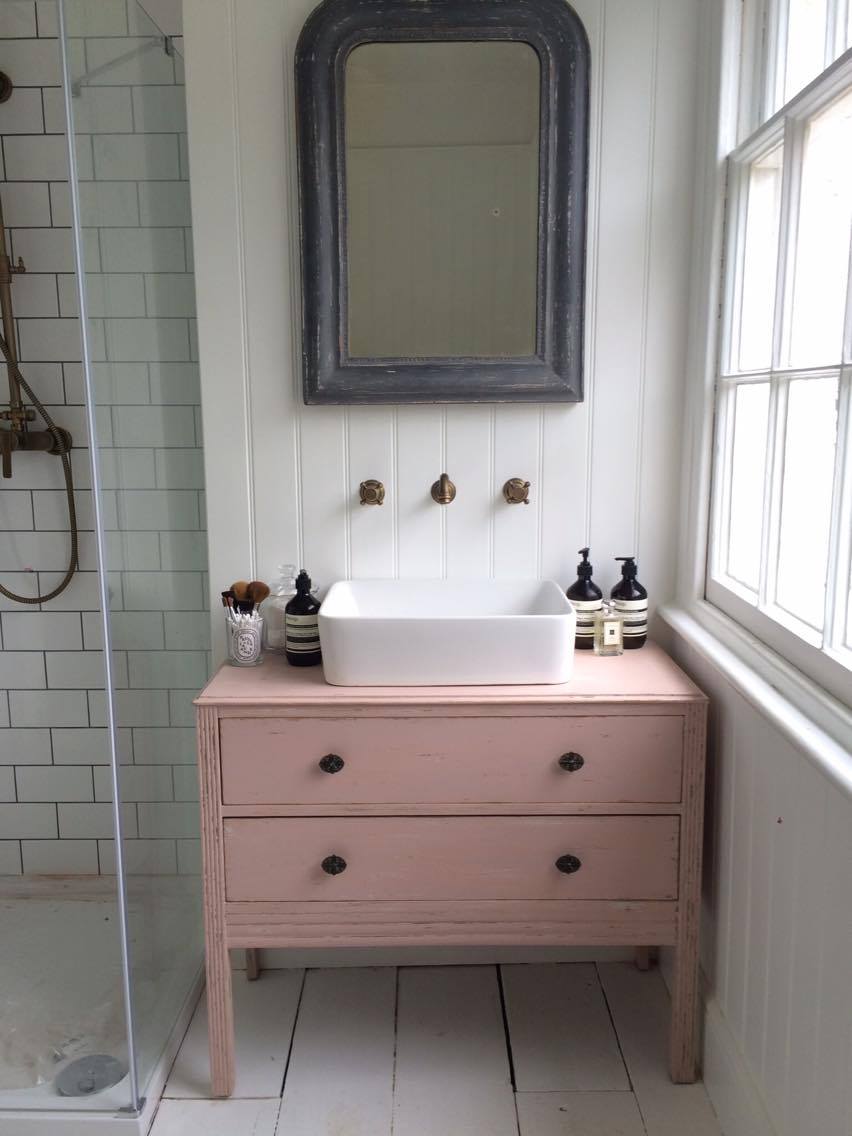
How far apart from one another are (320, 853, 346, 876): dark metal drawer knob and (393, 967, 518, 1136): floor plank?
1.59 feet

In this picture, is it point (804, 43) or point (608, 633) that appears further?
point (608, 633)

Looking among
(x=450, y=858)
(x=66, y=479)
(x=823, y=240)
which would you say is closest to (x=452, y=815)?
(x=450, y=858)

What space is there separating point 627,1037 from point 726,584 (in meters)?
0.99

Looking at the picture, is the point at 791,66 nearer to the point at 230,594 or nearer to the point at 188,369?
the point at 188,369

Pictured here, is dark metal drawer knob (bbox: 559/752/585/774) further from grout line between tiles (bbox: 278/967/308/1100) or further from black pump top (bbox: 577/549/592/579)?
grout line between tiles (bbox: 278/967/308/1100)

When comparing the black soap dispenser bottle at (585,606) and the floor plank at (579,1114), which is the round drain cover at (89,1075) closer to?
the floor plank at (579,1114)

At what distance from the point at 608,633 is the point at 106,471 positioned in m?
1.06

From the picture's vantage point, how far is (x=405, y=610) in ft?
6.74

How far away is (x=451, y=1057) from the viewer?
1892 millimetres

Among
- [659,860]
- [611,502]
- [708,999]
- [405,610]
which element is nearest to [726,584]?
[611,502]

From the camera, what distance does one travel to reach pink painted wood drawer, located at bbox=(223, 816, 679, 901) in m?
1.71

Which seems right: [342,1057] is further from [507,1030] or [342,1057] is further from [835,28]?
[835,28]

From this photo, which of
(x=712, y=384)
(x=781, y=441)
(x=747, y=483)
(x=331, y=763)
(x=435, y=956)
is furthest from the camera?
(x=435, y=956)

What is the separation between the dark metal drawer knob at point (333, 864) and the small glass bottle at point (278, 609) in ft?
1.61
